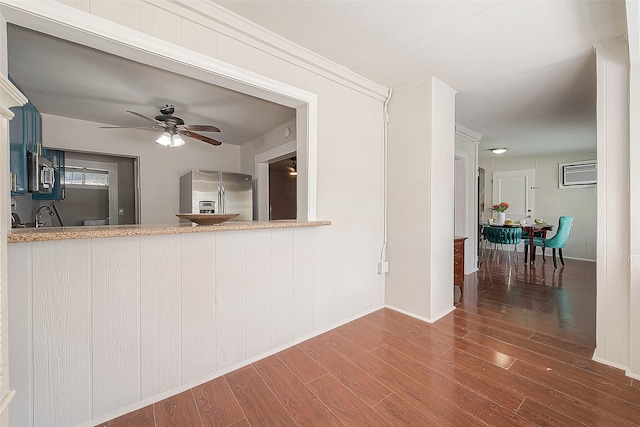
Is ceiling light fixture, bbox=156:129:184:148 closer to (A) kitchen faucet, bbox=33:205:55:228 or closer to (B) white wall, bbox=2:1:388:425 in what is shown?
(B) white wall, bbox=2:1:388:425

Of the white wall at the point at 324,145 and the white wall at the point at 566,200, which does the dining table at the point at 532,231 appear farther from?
the white wall at the point at 324,145

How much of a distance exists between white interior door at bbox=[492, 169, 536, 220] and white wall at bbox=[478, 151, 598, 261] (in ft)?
0.35

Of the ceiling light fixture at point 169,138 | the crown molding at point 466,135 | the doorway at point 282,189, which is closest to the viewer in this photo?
the ceiling light fixture at point 169,138

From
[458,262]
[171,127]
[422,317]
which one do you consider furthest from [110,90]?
[458,262]

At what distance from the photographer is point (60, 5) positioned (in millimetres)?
1257

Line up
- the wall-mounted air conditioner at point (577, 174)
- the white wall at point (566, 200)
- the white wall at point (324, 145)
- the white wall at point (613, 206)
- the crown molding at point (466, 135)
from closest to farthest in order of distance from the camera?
the white wall at point (324, 145) < the white wall at point (613, 206) < the crown molding at point (466, 135) < the wall-mounted air conditioner at point (577, 174) < the white wall at point (566, 200)

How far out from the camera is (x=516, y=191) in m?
6.68

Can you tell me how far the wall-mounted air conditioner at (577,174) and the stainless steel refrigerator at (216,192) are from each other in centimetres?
682

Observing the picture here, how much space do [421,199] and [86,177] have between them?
4833 millimetres

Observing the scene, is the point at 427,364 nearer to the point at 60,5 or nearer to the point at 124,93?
the point at 60,5

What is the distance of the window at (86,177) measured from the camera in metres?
3.96

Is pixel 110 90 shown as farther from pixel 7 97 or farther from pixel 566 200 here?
pixel 566 200

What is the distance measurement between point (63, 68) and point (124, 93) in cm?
50

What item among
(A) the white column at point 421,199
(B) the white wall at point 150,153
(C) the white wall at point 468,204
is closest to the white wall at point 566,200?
(C) the white wall at point 468,204
